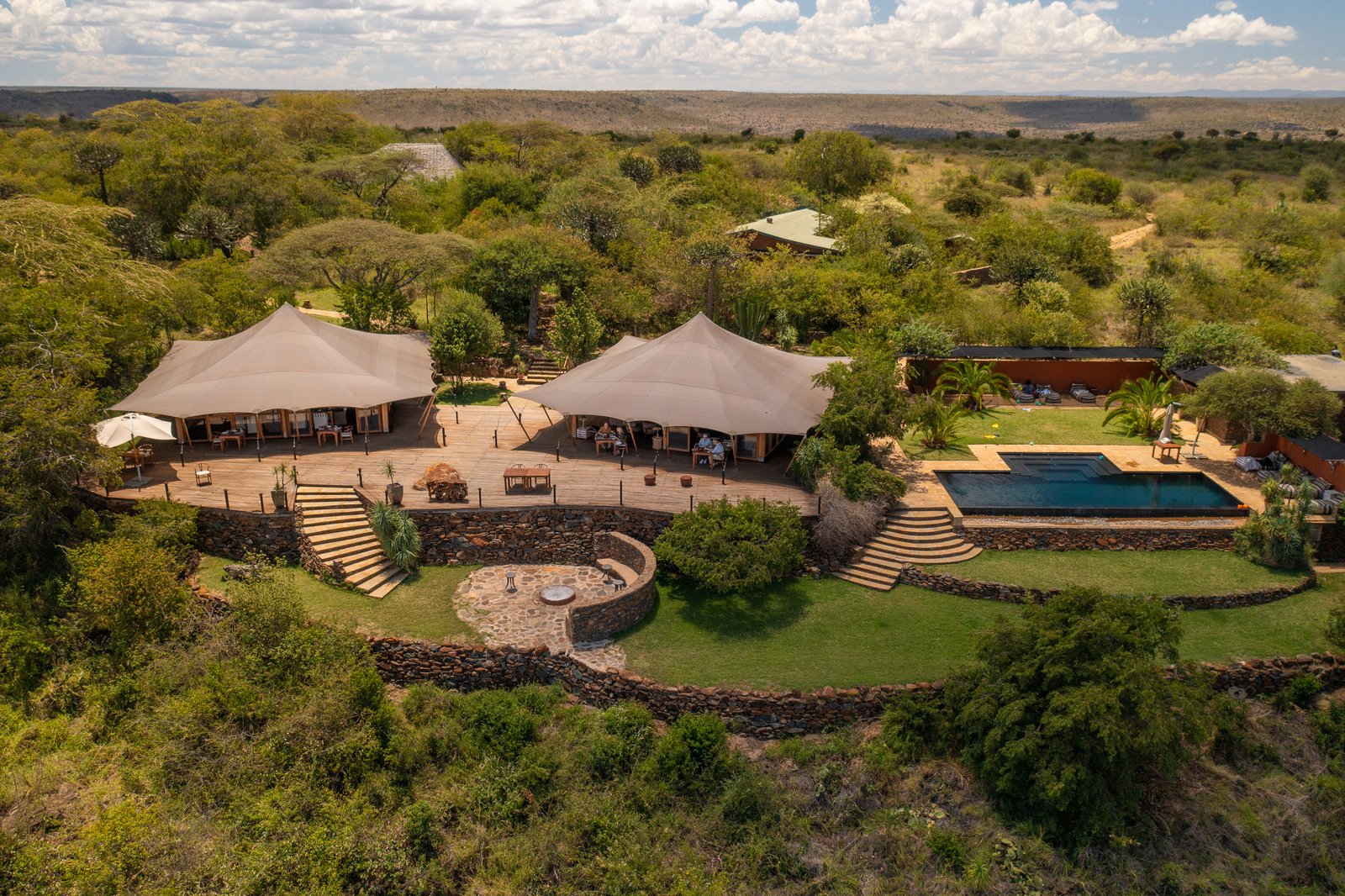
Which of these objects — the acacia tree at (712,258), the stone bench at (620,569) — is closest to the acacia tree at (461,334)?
the acacia tree at (712,258)

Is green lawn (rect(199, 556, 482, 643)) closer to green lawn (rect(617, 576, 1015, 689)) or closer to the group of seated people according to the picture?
green lawn (rect(617, 576, 1015, 689))

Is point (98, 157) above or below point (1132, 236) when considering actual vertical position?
above

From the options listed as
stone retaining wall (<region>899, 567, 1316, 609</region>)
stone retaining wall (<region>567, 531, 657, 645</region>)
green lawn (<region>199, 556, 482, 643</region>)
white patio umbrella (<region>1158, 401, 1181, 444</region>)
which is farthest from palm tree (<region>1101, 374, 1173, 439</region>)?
green lawn (<region>199, 556, 482, 643</region>)

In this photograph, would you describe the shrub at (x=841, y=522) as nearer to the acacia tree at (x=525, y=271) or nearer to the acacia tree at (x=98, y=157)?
the acacia tree at (x=525, y=271)

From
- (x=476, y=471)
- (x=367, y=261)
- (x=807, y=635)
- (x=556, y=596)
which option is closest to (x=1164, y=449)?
(x=807, y=635)

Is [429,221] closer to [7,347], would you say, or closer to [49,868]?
[7,347]

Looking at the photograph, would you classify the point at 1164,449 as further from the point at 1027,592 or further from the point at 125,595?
the point at 125,595

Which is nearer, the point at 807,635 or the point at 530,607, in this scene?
the point at 807,635
